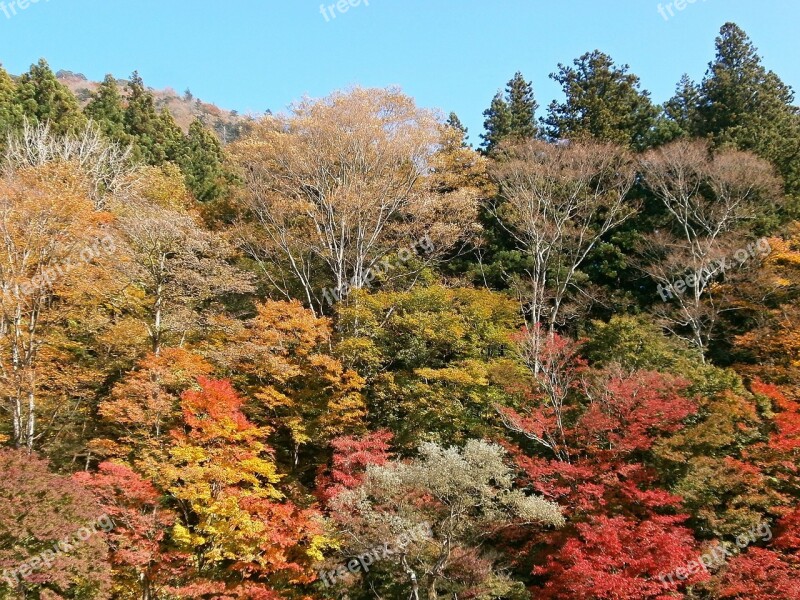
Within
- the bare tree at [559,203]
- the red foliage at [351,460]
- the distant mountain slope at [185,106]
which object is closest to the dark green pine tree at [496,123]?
the bare tree at [559,203]

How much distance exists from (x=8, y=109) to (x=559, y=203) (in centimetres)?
2805

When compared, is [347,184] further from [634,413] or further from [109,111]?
→ [109,111]

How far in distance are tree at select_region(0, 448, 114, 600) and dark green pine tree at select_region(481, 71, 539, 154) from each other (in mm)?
23234

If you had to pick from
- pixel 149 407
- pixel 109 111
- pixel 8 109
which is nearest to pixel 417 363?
pixel 149 407

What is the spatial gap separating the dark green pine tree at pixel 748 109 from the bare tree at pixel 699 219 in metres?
1.58

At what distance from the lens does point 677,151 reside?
21.5 meters

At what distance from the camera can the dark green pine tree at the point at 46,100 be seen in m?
28.9

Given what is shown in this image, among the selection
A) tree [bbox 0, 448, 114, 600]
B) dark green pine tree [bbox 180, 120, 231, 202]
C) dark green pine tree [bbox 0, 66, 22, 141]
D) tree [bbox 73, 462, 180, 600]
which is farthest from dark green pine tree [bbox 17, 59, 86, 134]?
tree [bbox 0, 448, 114, 600]

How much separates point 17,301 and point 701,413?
18161 millimetres

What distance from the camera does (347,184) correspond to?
19.8 m

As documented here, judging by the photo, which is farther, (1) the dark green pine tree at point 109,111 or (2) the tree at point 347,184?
(1) the dark green pine tree at point 109,111

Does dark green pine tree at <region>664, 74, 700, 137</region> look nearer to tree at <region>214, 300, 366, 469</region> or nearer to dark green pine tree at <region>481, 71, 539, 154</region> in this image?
dark green pine tree at <region>481, 71, 539, 154</region>

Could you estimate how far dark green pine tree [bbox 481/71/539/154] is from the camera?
93.8 ft

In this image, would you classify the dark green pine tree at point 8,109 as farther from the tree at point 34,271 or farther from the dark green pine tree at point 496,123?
the dark green pine tree at point 496,123
